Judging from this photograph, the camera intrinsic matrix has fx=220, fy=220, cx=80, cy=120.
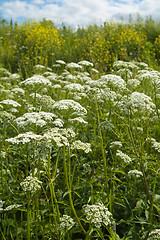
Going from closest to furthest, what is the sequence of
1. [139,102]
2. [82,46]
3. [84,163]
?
[139,102], [84,163], [82,46]

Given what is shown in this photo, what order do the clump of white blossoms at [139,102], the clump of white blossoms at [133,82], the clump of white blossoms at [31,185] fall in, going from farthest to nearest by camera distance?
the clump of white blossoms at [133,82] < the clump of white blossoms at [139,102] < the clump of white blossoms at [31,185]

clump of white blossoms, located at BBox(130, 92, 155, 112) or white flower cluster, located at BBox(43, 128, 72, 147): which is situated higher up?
clump of white blossoms, located at BBox(130, 92, 155, 112)

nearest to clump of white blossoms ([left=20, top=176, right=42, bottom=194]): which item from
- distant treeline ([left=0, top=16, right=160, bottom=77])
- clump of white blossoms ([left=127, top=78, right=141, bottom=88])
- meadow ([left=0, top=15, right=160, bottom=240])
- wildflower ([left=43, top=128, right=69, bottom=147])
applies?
meadow ([left=0, top=15, right=160, bottom=240])

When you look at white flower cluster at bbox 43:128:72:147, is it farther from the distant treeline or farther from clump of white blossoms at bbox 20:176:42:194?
the distant treeline

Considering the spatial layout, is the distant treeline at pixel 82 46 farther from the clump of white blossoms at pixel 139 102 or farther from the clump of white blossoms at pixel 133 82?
the clump of white blossoms at pixel 139 102

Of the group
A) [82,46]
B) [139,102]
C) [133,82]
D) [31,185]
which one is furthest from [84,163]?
[82,46]

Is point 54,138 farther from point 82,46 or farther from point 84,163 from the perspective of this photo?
point 82,46

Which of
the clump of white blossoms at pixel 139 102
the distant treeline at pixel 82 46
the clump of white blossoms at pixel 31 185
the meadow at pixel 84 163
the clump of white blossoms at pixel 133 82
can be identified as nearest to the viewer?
the clump of white blossoms at pixel 31 185

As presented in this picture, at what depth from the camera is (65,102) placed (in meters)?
2.74

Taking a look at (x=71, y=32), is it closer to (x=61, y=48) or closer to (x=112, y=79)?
(x=61, y=48)

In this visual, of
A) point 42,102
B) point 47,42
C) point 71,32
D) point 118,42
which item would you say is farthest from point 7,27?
point 42,102

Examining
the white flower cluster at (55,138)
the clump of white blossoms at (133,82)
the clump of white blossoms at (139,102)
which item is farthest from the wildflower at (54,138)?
the clump of white blossoms at (133,82)

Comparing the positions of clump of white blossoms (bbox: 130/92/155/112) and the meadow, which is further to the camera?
clump of white blossoms (bbox: 130/92/155/112)

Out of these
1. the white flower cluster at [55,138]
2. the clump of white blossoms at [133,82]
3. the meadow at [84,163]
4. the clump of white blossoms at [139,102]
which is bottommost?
the meadow at [84,163]
